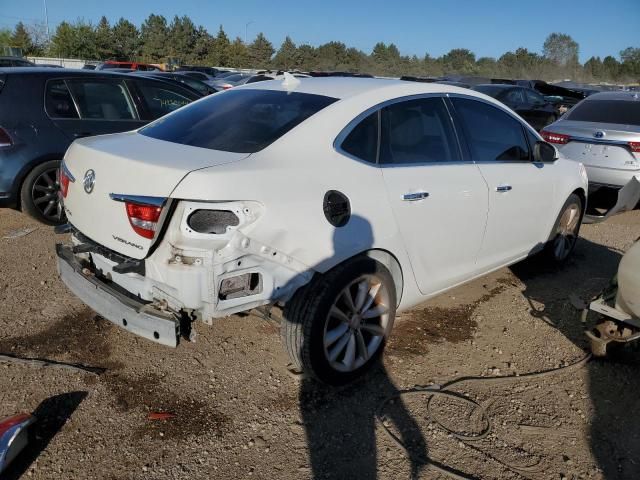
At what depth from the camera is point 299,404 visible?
9.90ft

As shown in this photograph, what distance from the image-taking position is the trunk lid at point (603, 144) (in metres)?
6.66

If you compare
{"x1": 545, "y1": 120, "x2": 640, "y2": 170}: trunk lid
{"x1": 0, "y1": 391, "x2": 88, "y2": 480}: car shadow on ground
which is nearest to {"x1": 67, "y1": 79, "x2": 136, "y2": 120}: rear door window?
{"x1": 0, "y1": 391, "x2": 88, "y2": 480}: car shadow on ground

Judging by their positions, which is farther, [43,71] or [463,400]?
[43,71]

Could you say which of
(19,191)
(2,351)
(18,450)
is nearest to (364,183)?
(18,450)

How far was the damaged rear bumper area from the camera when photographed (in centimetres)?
260

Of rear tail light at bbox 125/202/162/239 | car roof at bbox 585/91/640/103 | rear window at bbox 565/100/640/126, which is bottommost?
rear tail light at bbox 125/202/162/239

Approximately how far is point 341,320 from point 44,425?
63.2 inches

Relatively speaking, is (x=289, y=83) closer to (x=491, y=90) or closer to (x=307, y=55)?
(x=491, y=90)

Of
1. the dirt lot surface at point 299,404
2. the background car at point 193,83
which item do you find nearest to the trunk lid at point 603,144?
the dirt lot surface at point 299,404

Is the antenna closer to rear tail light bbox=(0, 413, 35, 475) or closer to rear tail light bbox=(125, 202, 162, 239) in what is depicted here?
rear tail light bbox=(125, 202, 162, 239)

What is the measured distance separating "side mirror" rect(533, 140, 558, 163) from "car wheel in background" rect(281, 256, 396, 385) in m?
1.89

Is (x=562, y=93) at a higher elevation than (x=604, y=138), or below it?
higher

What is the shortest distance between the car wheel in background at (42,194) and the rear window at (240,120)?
252cm

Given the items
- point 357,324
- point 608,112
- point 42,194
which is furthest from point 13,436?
point 608,112
